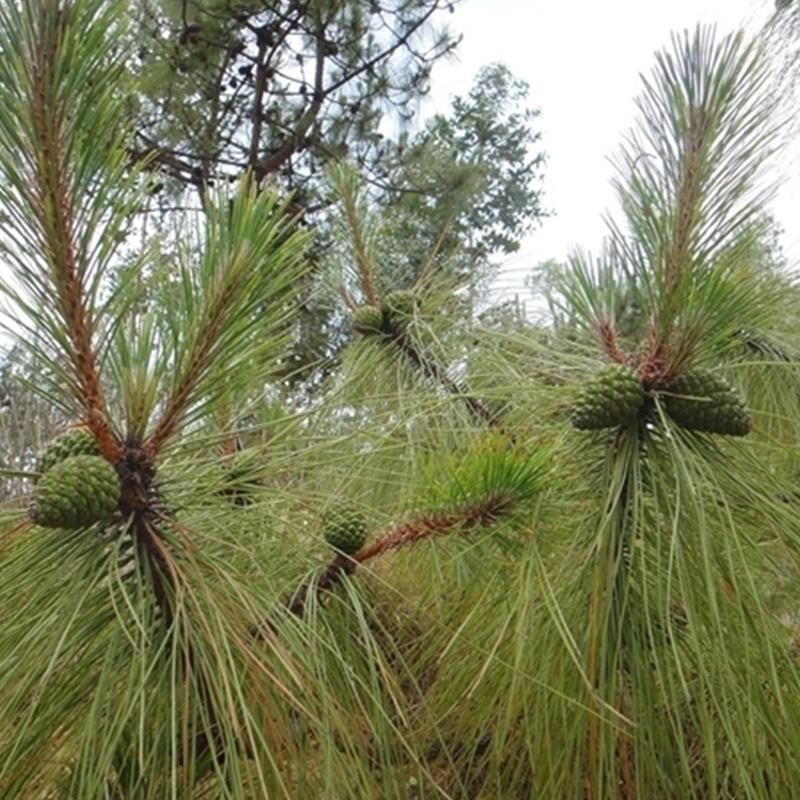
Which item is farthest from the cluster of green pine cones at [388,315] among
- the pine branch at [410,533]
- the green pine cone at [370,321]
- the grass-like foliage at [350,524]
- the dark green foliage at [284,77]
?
the dark green foliage at [284,77]

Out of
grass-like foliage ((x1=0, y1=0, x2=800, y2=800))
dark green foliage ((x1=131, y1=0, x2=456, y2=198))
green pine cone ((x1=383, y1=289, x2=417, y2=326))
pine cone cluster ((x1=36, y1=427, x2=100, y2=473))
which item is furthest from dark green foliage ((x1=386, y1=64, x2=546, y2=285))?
pine cone cluster ((x1=36, y1=427, x2=100, y2=473))

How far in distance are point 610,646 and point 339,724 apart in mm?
158

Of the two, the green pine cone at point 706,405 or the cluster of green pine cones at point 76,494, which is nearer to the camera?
the cluster of green pine cones at point 76,494

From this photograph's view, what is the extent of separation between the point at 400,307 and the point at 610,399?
452 millimetres

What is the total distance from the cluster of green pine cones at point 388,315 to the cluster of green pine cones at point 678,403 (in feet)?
1.42

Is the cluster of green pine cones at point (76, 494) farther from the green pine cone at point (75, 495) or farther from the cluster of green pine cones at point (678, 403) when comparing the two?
the cluster of green pine cones at point (678, 403)

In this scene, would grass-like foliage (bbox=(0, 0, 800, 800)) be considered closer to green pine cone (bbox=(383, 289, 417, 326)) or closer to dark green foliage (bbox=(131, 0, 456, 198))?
green pine cone (bbox=(383, 289, 417, 326))

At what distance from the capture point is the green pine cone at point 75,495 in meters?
0.41

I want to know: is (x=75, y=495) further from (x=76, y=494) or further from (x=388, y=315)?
(x=388, y=315)

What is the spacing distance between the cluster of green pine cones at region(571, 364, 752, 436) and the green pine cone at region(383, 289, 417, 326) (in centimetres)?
43

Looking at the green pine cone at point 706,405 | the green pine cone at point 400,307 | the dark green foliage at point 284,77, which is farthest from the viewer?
the dark green foliage at point 284,77

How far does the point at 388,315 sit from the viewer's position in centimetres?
97

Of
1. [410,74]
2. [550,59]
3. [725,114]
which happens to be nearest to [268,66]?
[410,74]

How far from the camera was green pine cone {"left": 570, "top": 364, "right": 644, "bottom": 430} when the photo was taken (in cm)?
54
